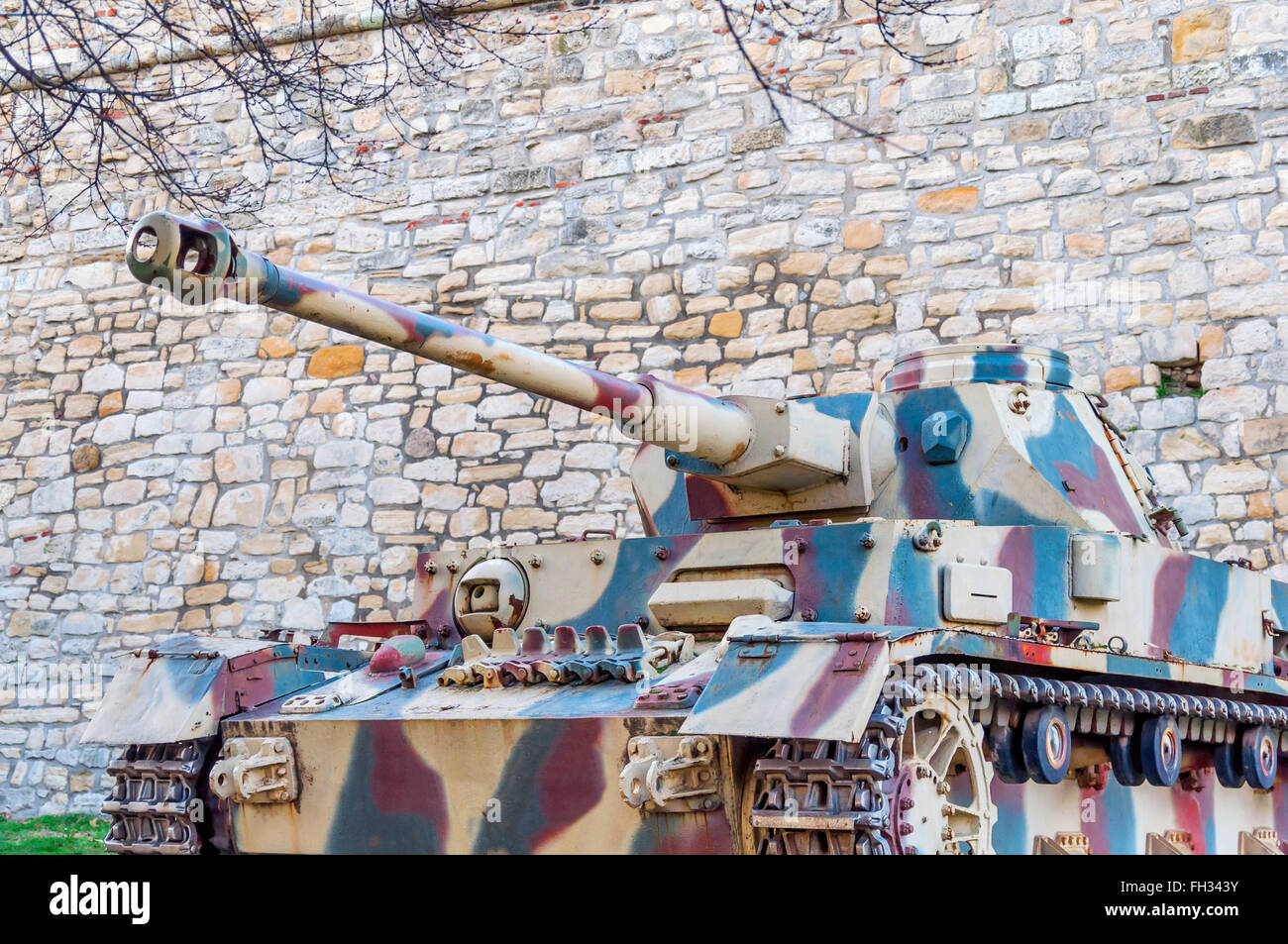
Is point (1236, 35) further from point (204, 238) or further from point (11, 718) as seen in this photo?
point (11, 718)

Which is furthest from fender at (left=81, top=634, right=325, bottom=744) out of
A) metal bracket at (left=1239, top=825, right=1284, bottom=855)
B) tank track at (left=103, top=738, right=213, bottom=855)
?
metal bracket at (left=1239, top=825, right=1284, bottom=855)

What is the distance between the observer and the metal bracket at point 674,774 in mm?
4863

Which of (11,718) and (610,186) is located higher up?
(610,186)

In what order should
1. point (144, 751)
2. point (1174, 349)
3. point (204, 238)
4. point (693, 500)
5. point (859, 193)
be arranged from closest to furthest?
point (204, 238) < point (144, 751) < point (693, 500) < point (1174, 349) < point (859, 193)

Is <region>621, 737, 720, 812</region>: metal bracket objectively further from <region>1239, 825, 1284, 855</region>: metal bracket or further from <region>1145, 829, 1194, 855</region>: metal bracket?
<region>1239, 825, 1284, 855</region>: metal bracket

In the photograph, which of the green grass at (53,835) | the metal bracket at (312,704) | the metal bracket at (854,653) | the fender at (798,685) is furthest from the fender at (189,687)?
the green grass at (53,835)

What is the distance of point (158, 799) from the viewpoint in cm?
589

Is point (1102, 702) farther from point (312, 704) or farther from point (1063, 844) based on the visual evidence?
point (312, 704)

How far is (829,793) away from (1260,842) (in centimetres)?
384

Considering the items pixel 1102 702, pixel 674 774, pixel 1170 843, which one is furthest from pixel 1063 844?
pixel 674 774

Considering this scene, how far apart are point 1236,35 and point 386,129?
19.8 ft

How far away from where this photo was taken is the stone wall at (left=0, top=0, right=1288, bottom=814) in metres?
9.84

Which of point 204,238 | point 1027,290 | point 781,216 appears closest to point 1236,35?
point 1027,290

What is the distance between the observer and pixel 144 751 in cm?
605
